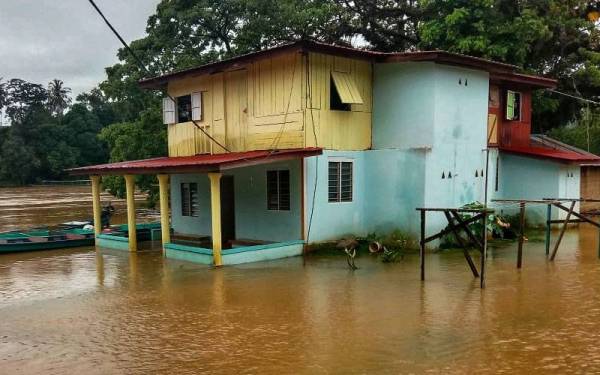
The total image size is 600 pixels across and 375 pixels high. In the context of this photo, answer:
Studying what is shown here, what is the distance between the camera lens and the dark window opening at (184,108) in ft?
61.2

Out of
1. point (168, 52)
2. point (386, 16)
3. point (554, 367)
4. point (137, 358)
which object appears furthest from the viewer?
point (386, 16)

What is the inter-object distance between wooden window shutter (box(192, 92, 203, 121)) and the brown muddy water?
5.98m

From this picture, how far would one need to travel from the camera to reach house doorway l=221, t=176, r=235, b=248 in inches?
694

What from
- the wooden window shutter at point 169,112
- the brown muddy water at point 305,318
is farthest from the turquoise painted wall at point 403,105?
the wooden window shutter at point 169,112

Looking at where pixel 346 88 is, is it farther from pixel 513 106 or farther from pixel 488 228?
pixel 513 106

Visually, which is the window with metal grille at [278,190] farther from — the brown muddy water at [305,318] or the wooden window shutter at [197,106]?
the wooden window shutter at [197,106]

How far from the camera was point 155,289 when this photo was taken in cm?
1134

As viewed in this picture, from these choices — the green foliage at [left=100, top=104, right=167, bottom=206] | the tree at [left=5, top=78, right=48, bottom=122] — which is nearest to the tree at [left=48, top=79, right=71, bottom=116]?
the tree at [left=5, top=78, right=48, bottom=122]

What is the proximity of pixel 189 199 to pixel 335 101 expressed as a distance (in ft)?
22.0

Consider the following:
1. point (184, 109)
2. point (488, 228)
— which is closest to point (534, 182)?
point (488, 228)

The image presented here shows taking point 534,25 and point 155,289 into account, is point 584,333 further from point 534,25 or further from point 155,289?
point 534,25

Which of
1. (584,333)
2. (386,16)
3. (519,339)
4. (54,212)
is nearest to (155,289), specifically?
(519,339)

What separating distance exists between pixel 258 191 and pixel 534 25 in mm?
13658

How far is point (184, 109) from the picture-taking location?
19.0 meters
